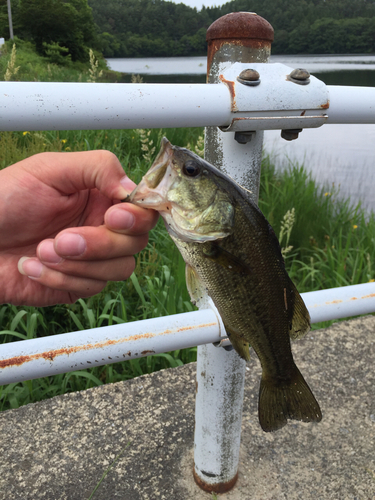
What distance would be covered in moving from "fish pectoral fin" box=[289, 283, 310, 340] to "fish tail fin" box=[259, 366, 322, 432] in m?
0.14

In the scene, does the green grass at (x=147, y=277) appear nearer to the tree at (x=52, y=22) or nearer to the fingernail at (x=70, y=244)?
the fingernail at (x=70, y=244)

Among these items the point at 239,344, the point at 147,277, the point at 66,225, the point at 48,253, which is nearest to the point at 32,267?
the point at 48,253

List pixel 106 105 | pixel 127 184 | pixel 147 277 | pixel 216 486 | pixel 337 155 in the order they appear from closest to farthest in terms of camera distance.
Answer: pixel 106 105
pixel 127 184
pixel 216 486
pixel 147 277
pixel 337 155

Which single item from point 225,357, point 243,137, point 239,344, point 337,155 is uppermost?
point 243,137

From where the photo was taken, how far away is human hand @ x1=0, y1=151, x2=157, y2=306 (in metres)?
0.92

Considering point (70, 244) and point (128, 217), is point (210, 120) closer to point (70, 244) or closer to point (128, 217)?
point (128, 217)

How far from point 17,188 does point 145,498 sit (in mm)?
1267

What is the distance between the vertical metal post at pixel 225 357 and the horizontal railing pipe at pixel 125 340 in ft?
0.93

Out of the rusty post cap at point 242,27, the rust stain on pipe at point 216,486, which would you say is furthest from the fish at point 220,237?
the rust stain on pipe at point 216,486

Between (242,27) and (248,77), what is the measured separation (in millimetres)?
304

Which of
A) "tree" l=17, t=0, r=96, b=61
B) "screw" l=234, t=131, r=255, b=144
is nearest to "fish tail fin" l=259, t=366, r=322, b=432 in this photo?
"screw" l=234, t=131, r=255, b=144

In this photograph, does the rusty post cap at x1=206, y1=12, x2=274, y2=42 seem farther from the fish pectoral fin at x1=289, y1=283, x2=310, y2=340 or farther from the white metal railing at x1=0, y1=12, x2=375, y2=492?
the fish pectoral fin at x1=289, y1=283, x2=310, y2=340

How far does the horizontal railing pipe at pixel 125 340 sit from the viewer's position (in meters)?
0.99

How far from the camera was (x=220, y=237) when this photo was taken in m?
0.75
